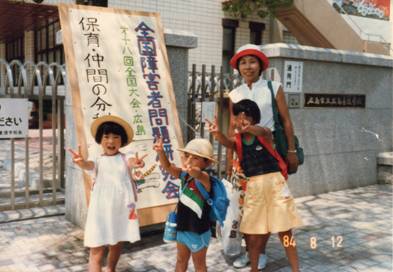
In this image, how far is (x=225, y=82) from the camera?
5988 mm

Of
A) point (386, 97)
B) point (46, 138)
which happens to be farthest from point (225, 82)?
point (46, 138)

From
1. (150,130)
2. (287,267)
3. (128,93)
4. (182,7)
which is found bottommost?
(287,267)

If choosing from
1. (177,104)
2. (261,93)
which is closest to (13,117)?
(177,104)

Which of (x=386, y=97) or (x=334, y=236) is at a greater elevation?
(x=386, y=97)

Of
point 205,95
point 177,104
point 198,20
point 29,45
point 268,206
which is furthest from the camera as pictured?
point 29,45

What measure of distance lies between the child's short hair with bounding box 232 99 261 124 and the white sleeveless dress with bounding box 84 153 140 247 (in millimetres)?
1002

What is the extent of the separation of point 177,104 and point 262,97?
1.74 m

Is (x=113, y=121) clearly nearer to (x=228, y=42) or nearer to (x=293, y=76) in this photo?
(x=293, y=76)

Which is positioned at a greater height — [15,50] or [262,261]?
[15,50]

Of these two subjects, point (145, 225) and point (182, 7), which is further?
point (182, 7)

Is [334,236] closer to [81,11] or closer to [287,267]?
[287,267]

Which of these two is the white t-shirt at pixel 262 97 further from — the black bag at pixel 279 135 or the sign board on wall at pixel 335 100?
the sign board on wall at pixel 335 100

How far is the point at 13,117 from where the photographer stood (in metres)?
5.06

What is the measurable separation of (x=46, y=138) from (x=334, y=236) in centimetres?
860
